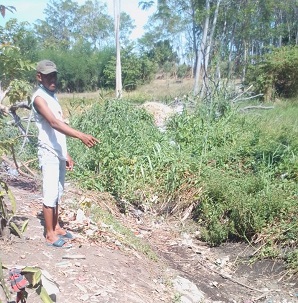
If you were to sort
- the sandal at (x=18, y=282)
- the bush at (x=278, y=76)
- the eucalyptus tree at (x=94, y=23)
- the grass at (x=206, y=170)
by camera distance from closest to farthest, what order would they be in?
the sandal at (x=18, y=282), the grass at (x=206, y=170), the bush at (x=278, y=76), the eucalyptus tree at (x=94, y=23)

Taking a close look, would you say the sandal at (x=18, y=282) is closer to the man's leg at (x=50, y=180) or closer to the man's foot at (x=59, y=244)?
the man's leg at (x=50, y=180)

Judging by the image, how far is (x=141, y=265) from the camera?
4020 mm

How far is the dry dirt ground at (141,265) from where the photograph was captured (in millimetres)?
3338

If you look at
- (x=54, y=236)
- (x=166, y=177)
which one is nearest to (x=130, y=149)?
(x=166, y=177)

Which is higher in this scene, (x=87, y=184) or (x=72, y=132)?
(x=72, y=132)

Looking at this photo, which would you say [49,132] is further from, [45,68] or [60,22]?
[60,22]

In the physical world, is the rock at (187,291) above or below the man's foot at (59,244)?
below

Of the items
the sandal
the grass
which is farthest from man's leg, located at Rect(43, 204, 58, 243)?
the grass

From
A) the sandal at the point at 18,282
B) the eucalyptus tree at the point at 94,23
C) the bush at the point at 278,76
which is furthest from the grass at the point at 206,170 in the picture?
the eucalyptus tree at the point at 94,23

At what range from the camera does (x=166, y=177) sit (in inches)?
242

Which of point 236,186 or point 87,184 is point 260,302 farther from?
point 87,184

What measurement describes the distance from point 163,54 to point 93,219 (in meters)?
32.8

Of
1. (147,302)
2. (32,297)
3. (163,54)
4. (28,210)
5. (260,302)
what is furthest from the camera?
(163,54)

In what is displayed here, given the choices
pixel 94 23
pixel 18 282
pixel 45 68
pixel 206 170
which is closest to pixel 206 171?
pixel 206 170
